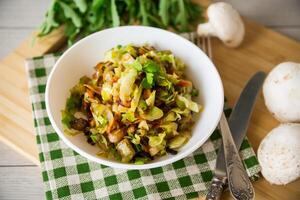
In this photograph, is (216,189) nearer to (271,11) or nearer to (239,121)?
(239,121)

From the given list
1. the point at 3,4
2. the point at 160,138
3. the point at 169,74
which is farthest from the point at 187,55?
the point at 3,4

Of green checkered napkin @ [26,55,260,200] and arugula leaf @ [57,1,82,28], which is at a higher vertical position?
arugula leaf @ [57,1,82,28]

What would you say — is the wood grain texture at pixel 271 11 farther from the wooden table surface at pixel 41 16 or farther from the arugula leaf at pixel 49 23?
the arugula leaf at pixel 49 23

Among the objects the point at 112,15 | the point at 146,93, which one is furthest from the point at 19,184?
the point at 112,15

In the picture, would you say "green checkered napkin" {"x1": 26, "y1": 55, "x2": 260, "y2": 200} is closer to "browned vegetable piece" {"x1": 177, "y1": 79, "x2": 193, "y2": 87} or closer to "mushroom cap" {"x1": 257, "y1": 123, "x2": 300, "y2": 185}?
"mushroom cap" {"x1": 257, "y1": 123, "x2": 300, "y2": 185}

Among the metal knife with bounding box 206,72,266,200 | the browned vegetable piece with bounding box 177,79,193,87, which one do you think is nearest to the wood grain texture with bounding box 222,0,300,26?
the metal knife with bounding box 206,72,266,200

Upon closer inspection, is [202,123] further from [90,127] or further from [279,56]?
[279,56]
